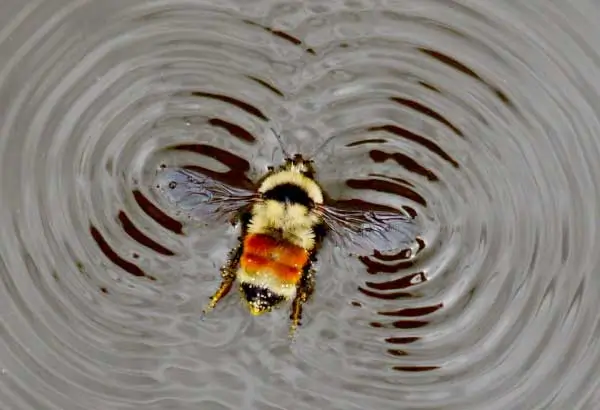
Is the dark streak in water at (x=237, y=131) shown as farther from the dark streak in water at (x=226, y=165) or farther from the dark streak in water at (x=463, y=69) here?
the dark streak in water at (x=463, y=69)

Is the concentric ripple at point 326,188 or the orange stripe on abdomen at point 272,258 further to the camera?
the concentric ripple at point 326,188

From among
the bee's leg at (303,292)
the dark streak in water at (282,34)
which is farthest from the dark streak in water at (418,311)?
the dark streak in water at (282,34)

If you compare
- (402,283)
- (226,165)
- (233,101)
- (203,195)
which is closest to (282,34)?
(233,101)

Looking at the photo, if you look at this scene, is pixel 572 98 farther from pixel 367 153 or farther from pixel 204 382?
pixel 204 382

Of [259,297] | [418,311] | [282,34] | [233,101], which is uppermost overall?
[282,34]

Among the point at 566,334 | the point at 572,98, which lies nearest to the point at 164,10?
the point at 572,98

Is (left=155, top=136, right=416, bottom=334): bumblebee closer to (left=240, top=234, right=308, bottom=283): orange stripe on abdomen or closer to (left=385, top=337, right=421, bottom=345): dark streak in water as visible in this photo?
(left=240, top=234, right=308, bottom=283): orange stripe on abdomen

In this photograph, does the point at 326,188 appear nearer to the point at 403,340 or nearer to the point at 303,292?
the point at 303,292
